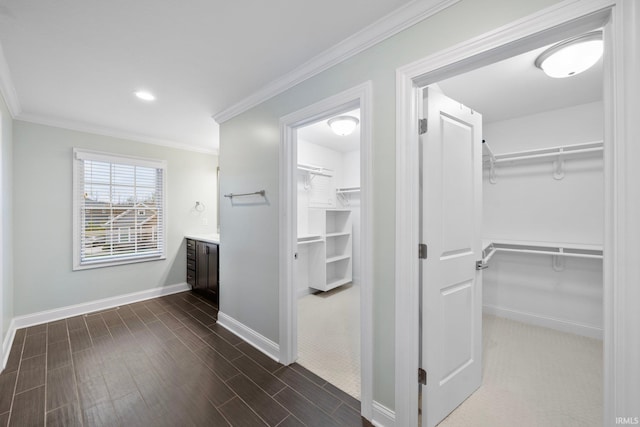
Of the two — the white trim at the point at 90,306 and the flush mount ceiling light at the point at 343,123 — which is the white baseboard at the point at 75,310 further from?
the flush mount ceiling light at the point at 343,123

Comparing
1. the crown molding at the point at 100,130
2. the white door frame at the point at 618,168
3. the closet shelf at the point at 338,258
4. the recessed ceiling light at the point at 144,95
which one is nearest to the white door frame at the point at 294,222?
the white door frame at the point at 618,168

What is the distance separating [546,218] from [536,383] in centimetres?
185

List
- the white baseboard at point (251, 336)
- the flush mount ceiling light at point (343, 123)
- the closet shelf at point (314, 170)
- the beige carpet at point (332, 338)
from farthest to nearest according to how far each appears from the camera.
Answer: the closet shelf at point (314, 170) → the flush mount ceiling light at point (343, 123) → the white baseboard at point (251, 336) → the beige carpet at point (332, 338)

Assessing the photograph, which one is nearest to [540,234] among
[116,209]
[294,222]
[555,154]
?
[555,154]

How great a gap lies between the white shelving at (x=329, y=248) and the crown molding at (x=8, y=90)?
3121 millimetres

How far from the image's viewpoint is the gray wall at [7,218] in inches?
90.2

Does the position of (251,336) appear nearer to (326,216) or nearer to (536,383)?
(326,216)

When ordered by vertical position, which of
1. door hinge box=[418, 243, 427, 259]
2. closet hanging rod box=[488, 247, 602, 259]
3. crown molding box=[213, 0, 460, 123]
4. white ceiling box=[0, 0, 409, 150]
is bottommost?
closet hanging rod box=[488, 247, 602, 259]

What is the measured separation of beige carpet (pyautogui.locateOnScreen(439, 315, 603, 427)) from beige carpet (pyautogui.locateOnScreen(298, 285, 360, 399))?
2.52ft

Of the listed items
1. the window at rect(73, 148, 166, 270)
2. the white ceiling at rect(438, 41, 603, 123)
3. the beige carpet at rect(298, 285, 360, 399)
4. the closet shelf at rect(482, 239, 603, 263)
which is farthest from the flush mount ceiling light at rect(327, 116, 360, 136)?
the window at rect(73, 148, 166, 270)

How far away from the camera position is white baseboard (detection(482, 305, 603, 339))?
2.62 meters

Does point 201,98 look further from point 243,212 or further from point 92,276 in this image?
point 92,276

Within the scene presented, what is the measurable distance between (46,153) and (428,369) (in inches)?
179

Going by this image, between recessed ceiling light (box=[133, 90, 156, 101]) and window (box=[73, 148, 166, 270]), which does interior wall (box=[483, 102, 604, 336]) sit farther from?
window (box=[73, 148, 166, 270])
